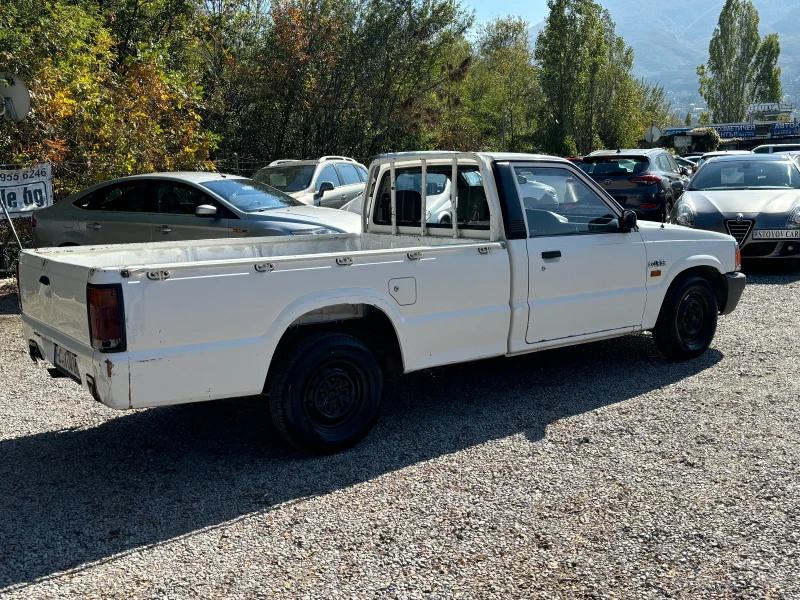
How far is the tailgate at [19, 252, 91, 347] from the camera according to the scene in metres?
4.22

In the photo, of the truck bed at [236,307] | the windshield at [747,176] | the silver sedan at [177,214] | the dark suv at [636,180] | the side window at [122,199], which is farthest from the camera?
the dark suv at [636,180]

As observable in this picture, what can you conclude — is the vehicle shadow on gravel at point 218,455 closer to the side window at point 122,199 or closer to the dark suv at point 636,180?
the side window at point 122,199

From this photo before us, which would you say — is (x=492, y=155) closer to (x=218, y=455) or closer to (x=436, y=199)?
(x=436, y=199)

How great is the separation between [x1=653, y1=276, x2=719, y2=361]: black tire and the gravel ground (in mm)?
339

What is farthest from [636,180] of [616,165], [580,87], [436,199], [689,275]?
[580,87]

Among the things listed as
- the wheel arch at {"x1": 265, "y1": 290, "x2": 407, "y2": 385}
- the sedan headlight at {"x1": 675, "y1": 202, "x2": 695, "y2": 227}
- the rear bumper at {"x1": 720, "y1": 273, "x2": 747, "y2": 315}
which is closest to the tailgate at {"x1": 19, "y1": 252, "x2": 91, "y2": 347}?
the wheel arch at {"x1": 265, "y1": 290, "x2": 407, "y2": 385}

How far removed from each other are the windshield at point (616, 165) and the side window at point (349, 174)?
4.68 metres

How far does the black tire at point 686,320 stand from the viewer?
6.72 meters

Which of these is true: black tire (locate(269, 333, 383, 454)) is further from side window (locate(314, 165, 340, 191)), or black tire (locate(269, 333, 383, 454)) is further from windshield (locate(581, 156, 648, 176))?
windshield (locate(581, 156, 648, 176))

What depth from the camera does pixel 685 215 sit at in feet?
37.6

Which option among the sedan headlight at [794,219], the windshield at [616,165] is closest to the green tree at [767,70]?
the windshield at [616,165]

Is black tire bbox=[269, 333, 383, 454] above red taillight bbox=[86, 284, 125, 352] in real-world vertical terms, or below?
below

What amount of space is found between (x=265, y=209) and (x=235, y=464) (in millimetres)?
5358

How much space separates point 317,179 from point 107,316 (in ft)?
31.9
